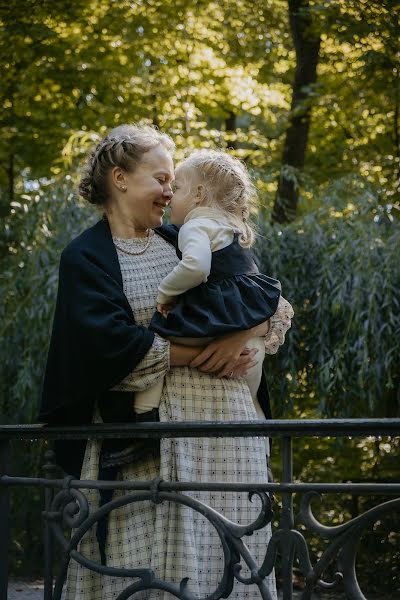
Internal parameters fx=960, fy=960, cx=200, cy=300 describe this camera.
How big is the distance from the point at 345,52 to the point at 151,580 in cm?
1012

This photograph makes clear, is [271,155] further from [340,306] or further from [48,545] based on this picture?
[48,545]

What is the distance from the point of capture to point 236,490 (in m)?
2.29

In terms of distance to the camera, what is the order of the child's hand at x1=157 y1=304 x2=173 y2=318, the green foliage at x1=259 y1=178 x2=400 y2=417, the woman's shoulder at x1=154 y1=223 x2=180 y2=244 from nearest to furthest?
the child's hand at x1=157 y1=304 x2=173 y2=318 < the woman's shoulder at x1=154 y1=223 x2=180 y2=244 < the green foliage at x1=259 y1=178 x2=400 y2=417

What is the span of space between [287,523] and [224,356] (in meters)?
0.58

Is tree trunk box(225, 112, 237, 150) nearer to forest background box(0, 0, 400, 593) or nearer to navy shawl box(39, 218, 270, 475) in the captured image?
forest background box(0, 0, 400, 593)

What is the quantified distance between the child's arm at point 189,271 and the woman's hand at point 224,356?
18cm

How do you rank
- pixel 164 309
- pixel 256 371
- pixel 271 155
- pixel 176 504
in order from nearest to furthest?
1. pixel 176 504
2. pixel 164 309
3. pixel 256 371
4. pixel 271 155

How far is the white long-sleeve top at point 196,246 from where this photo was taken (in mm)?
2617

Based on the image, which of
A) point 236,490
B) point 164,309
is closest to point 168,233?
point 164,309

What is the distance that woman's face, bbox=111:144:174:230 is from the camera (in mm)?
2850

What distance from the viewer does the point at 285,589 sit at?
224 centimetres

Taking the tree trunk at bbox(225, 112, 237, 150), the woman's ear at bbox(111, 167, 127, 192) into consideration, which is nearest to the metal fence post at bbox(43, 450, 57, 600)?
the woman's ear at bbox(111, 167, 127, 192)

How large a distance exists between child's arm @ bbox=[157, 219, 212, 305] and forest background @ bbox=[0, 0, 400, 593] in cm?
414

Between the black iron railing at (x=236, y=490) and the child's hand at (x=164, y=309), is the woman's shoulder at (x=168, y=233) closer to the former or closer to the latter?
the child's hand at (x=164, y=309)
